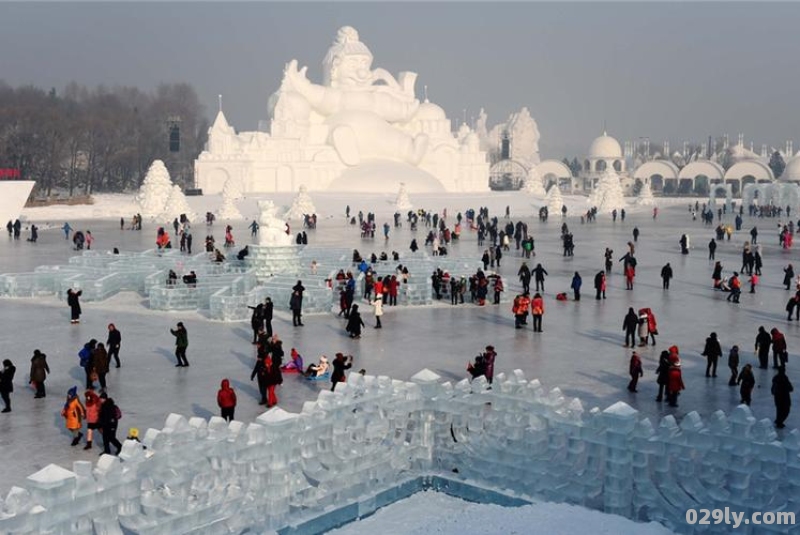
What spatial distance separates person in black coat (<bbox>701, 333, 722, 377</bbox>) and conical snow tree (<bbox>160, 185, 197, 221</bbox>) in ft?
116

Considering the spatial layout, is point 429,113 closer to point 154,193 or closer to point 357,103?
point 357,103

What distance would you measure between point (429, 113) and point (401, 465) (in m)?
65.4

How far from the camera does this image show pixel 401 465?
30.3 ft

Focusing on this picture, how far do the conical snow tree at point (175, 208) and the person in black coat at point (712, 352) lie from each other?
3528 centimetres

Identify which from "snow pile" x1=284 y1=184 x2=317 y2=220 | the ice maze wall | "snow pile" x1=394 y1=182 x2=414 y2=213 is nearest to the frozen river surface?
the ice maze wall

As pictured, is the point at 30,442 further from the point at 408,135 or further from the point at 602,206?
the point at 408,135

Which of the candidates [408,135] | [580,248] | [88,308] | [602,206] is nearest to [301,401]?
[88,308]

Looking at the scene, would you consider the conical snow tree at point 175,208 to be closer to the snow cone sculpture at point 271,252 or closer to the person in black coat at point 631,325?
the snow cone sculpture at point 271,252

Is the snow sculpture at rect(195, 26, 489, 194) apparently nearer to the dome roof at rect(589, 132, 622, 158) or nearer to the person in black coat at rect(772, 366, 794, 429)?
the dome roof at rect(589, 132, 622, 158)

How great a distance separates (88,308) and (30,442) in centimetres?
909

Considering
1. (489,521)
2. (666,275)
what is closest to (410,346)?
(489,521)

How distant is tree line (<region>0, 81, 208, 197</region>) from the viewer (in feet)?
207

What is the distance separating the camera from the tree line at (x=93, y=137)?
63.0 metres

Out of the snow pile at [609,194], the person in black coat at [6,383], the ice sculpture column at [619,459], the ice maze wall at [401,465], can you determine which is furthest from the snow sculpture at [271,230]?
the snow pile at [609,194]
